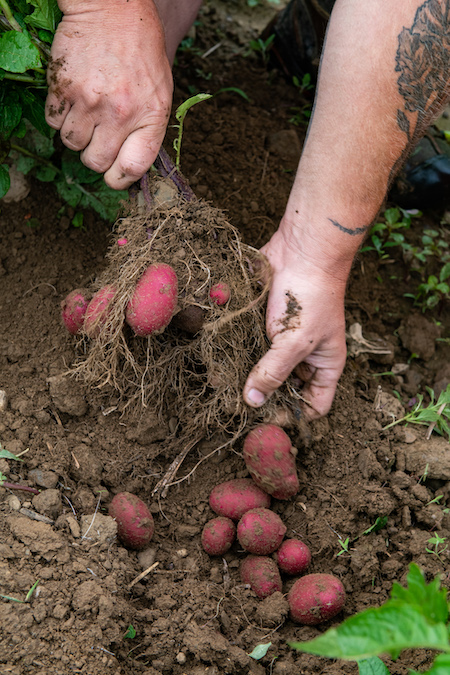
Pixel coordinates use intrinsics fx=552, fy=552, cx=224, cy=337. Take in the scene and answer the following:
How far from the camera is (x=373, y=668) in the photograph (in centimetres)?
130

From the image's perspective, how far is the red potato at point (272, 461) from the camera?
1873 mm

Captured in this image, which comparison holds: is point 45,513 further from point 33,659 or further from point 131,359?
point 131,359

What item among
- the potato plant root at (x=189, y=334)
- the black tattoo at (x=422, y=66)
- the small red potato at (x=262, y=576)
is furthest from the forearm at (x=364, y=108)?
the small red potato at (x=262, y=576)

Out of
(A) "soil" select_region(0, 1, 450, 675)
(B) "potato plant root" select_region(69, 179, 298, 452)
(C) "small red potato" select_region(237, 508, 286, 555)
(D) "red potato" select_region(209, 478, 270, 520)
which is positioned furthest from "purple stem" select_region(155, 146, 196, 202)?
(C) "small red potato" select_region(237, 508, 286, 555)

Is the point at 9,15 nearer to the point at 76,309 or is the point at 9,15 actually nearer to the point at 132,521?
the point at 76,309

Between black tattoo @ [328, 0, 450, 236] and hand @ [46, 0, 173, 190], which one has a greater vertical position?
A: black tattoo @ [328, 0, 450, 236]

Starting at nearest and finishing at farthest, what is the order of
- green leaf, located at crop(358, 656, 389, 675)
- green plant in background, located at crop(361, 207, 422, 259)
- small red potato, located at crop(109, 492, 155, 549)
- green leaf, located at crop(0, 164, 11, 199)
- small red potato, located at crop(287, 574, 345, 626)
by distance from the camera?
green leaf, located at crop(358, 656, 389, 675) → small red potato, located at crop(287, 574, 345, 626) → small red potato, located at crop(109, 492, 155, 549) → green leaf, located at crop(0, 164, 11, 199) → green plant in background, located at crop(361, 207, 422, 259)

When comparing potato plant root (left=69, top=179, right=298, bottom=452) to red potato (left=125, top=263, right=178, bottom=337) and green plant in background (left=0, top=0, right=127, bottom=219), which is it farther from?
green plant in background (left=0, top=0, right=127, bottom=219)

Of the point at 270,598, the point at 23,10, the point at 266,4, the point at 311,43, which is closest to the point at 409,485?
the point at 270,598

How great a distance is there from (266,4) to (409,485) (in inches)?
152

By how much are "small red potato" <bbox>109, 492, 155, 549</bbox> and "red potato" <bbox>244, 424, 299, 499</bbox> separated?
39cm

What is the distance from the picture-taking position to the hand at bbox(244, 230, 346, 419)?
6.41 feet

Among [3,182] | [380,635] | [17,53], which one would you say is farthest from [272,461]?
[17,53]

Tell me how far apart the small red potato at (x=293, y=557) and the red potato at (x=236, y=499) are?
17 cm
